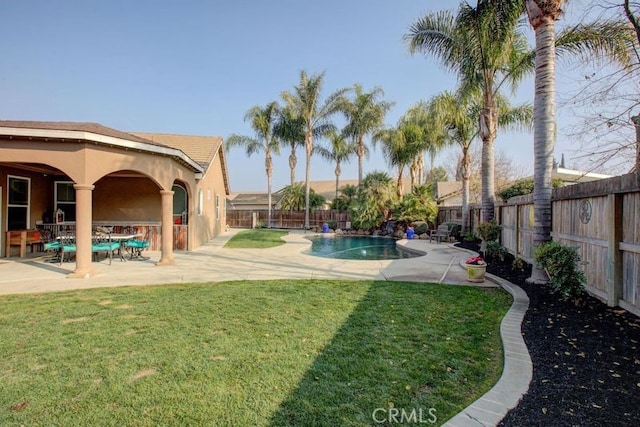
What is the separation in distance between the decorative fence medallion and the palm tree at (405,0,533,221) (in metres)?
5.86

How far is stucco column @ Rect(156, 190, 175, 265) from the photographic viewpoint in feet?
32.0

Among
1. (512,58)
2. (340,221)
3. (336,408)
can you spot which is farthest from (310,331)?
(340,221)

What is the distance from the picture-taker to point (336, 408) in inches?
106

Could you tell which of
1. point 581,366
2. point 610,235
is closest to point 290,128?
point 610,235

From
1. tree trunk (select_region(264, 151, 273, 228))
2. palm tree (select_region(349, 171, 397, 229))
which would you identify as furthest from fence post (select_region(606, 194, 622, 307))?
tree trunk (select_region(264, 151, 273, 228))

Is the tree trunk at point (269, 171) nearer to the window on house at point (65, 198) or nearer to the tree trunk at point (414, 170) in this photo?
the tree trunk at point (414, 170)

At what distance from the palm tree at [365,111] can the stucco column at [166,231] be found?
61.3 feet

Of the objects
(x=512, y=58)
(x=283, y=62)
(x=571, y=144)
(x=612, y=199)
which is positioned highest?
(x=283, y=62)

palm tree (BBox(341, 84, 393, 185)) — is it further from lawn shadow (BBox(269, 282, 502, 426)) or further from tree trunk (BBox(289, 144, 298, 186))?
lawn shadow (BBox(269, 282, 502, 426))

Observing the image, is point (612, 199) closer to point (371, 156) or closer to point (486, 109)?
point (486, 109)

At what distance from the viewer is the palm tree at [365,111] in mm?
26297

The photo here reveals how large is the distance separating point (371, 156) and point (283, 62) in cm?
1195

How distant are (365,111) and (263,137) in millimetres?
9392

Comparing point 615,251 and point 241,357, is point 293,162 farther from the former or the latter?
point 241,357
